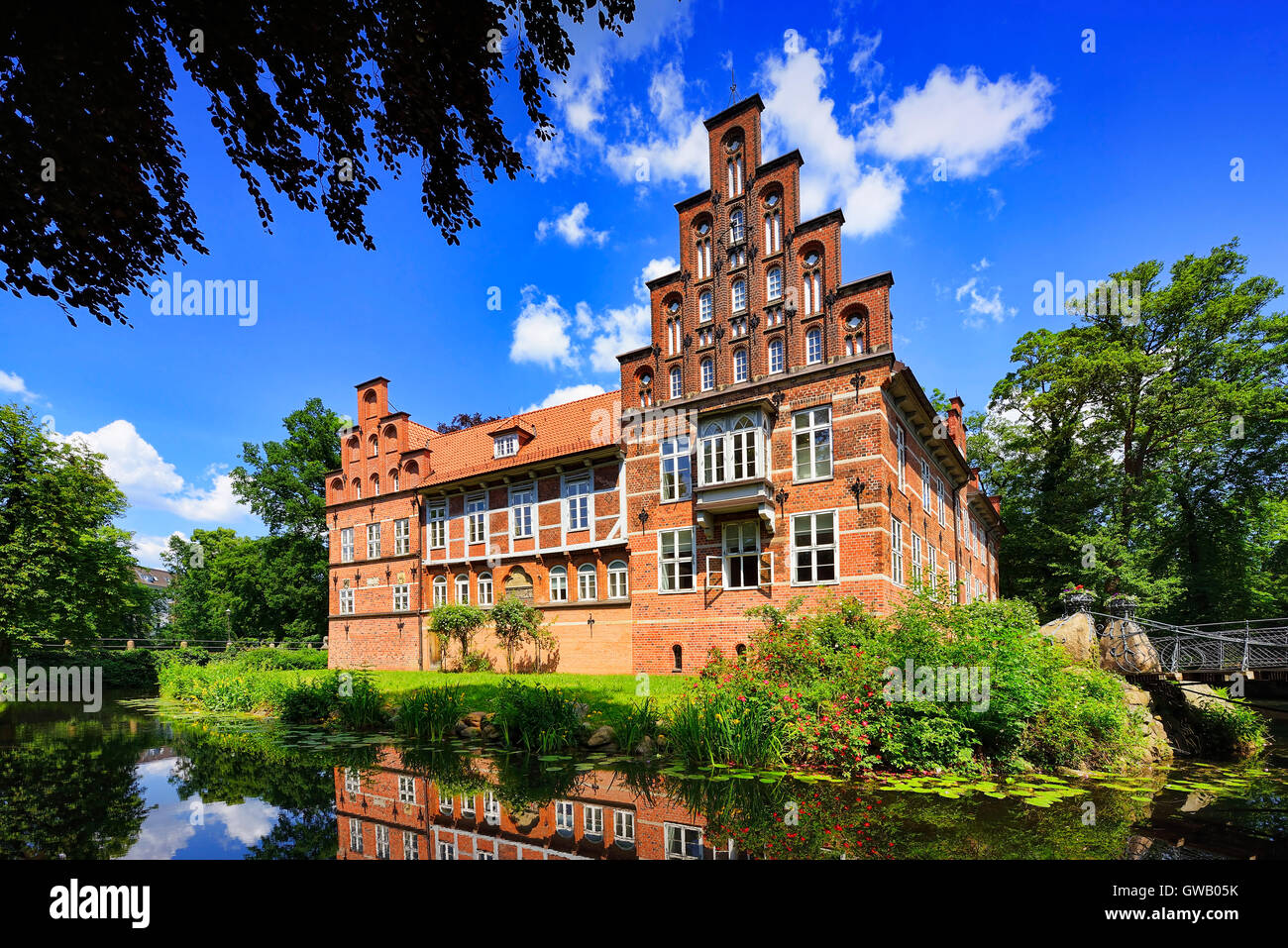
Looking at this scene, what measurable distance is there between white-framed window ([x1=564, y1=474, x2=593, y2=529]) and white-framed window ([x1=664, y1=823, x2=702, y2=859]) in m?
16.9

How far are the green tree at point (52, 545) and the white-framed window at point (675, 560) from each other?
24.2 meters

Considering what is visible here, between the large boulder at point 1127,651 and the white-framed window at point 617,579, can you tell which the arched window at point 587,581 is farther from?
the large boulder at point 1127,651

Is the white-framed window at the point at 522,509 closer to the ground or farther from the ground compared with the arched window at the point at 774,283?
closer to the ground

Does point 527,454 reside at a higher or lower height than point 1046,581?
higher

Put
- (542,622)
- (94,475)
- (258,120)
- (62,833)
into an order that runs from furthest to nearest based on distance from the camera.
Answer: (94,475)
(542,622)
(62,833)
(258,120)

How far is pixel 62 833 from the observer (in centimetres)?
625

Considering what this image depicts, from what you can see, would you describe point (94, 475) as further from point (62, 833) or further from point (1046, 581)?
point (1046, 581)

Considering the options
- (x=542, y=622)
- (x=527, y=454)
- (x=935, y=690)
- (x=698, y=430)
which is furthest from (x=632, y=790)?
(x=527, y=454)

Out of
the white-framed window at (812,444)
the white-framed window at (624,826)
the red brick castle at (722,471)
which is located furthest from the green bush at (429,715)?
the white-framed window at (812,444)

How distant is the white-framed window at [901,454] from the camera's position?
1869 centimetres

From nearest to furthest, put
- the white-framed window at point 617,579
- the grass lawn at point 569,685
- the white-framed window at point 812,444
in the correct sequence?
1. the grass lawn at point 569,685
2. the white-framed window at point 812,444
3. the white-framed window at point 617,579

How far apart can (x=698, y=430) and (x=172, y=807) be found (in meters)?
15.4

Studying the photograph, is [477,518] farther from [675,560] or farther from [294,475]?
[294,475]
